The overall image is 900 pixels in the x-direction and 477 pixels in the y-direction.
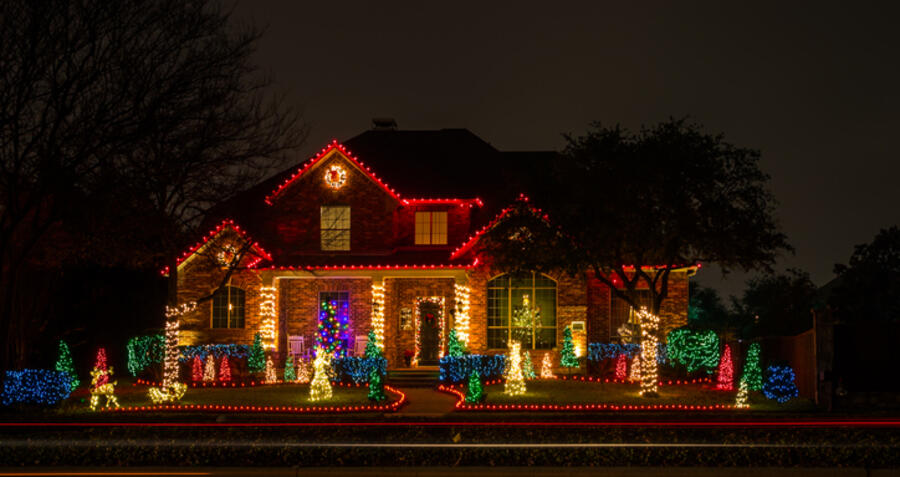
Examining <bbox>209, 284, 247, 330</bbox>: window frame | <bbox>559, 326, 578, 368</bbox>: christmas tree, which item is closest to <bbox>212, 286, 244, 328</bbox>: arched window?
<bbox>209, 284, 247, 330</bbox>: window frame

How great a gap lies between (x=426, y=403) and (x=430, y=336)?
10.1 meters

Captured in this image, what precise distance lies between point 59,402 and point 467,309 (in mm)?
13874

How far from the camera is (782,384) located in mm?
22797

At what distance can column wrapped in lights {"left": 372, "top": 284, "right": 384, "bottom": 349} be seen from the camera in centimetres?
3275

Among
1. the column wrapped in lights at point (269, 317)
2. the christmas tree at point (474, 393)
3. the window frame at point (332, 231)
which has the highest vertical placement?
the window frame at point (332, 231)

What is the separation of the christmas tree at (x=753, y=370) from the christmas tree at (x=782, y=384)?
940 millimetres

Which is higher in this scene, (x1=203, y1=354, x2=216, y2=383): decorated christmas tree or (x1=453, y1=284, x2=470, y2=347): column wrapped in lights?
(x1=453, y1=284, x2=470, y2=347): column wrapped in lights

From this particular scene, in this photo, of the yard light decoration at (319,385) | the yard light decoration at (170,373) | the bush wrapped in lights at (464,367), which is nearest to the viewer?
the yard light decoration at (170,373)

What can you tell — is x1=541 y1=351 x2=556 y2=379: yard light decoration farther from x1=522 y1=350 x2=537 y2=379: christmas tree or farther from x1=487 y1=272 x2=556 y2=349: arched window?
x1=487 y1=272 x2=556 y2=349: arched window

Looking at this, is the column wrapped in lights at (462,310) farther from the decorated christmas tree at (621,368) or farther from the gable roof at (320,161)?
the decorated christmas tree at (621,368)

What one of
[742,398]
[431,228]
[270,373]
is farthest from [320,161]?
[742,398]

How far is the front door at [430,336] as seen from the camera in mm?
33906

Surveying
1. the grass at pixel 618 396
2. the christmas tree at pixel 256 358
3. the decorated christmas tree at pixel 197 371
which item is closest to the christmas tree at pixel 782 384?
the grass at pixel 618 396

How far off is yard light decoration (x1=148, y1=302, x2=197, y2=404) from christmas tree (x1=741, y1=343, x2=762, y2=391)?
13709 millimetres
